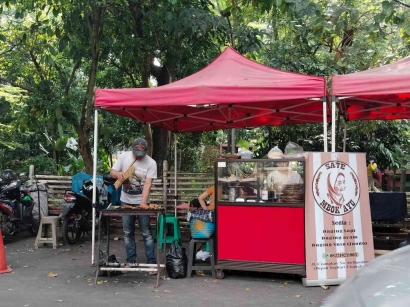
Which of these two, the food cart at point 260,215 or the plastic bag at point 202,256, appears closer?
the food cart at point 260,215

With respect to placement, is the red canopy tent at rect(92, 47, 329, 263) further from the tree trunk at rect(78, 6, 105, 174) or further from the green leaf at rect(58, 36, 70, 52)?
the green leaf at rect(58, 36, 70, 52)

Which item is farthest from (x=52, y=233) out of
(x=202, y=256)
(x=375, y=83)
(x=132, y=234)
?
(x=375, y=83)

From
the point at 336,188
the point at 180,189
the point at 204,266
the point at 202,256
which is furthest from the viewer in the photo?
the point at 180,189

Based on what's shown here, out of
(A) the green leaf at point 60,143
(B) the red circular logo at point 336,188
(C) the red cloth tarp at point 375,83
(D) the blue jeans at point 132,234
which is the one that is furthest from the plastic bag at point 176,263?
(A) the green leaf at point 60,143

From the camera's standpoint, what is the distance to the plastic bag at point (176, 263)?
731 centimetres

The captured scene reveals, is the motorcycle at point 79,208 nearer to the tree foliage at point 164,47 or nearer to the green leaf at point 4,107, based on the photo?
the tree foliage at point 164,47

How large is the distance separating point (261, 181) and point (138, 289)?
217 centimetres

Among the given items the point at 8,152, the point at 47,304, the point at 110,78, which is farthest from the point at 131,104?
the point at 8,152

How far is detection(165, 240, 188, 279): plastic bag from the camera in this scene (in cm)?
731

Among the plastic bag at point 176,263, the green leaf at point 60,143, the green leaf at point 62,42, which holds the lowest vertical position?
the plastic bag at point 176,263

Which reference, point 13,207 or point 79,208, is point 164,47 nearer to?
point 79,208

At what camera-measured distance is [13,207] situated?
9977 millimetres

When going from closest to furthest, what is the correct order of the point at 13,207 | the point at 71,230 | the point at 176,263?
the point at 176,263 → the point at 13,207 → the point at 71,230

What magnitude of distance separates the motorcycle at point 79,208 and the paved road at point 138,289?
1.59 m
